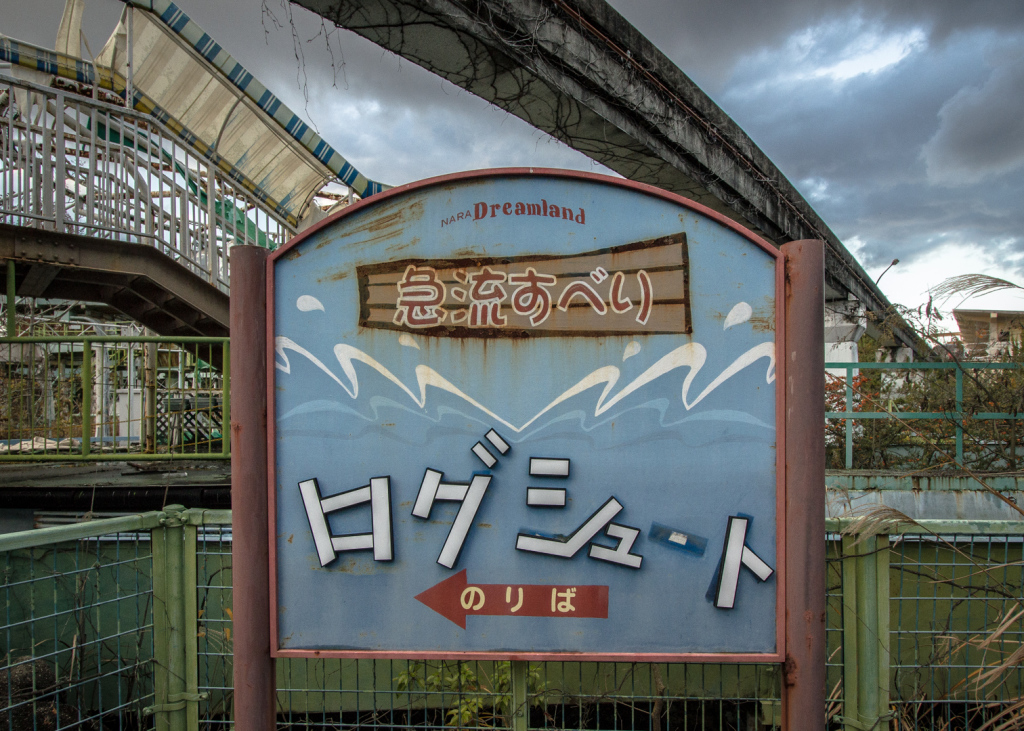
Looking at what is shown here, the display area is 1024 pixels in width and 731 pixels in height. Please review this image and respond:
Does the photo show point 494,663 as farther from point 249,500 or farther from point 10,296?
point 10,296

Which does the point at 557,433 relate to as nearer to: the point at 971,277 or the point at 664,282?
the point at 664,282

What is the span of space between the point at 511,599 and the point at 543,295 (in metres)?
1.17

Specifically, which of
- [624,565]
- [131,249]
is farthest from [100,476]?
[624,565]

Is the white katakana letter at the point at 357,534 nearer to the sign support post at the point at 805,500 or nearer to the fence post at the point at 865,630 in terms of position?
the sign support post at the point at 805,500

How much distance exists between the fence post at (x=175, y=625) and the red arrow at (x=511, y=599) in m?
1.23

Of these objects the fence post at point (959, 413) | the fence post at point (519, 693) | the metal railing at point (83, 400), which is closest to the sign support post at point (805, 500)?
the fence post at point (519, 693)

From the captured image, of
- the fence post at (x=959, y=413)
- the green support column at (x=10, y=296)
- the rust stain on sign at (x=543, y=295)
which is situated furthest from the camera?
the fence post at (x=959, y=413)

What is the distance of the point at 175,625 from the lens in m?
2.52

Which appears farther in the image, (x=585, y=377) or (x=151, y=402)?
(x=151, y=402)

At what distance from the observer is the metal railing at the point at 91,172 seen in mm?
5945

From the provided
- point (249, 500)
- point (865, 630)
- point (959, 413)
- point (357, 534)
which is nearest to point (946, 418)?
point (959, 413)

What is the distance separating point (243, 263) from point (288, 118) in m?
9.79

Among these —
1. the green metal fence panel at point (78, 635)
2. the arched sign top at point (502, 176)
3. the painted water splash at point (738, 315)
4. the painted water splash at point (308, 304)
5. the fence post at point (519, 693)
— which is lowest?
the green metal fence panel at point (78, 635)

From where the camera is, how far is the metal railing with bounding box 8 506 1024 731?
235 centimetres
